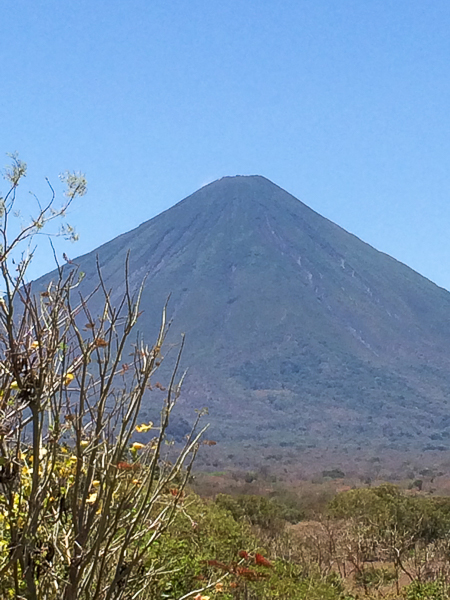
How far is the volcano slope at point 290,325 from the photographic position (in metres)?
90.6

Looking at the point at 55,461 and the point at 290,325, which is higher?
the point at 290,325

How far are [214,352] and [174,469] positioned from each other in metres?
103

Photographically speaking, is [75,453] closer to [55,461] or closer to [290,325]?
[55,461]

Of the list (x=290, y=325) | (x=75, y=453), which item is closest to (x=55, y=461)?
(x=75, y=453)

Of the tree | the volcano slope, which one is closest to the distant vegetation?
the tree

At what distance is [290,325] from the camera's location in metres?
112

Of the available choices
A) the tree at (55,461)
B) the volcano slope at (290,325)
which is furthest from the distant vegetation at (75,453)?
the volcano slope at (290,325)

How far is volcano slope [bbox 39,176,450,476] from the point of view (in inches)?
3568

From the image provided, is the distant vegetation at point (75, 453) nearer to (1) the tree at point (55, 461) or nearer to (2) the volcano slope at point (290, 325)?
(1) the tree at point (55, 461)

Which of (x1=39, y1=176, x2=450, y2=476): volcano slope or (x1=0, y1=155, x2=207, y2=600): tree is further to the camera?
(x1=39, y1=176, x2=450, y2=476): volcano slope

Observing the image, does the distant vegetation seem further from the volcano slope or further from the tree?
the volcano slope

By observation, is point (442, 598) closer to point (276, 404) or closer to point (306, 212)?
point (276, 404)

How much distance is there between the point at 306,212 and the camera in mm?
162000

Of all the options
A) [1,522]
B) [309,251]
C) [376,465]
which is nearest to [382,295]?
[309,251]
